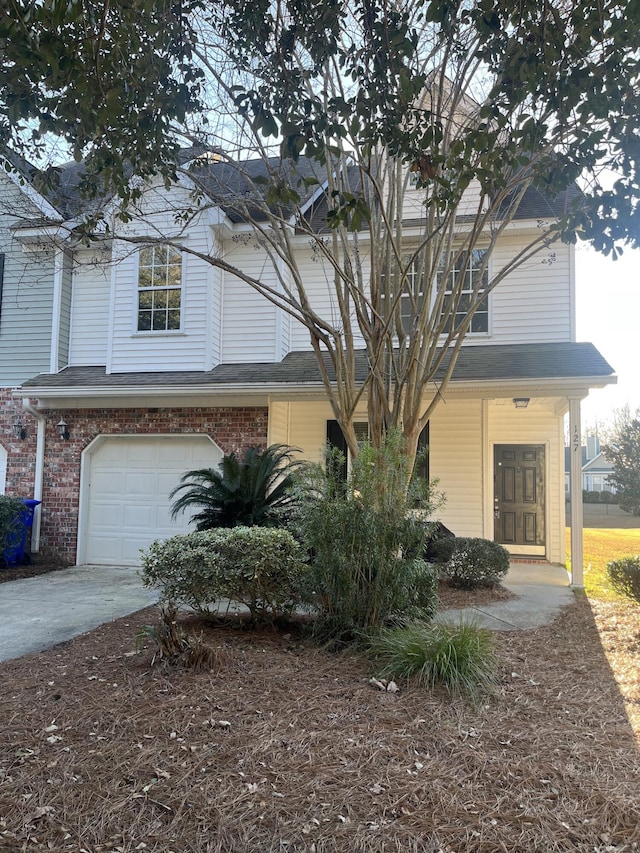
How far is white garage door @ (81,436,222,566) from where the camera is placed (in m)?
9.95

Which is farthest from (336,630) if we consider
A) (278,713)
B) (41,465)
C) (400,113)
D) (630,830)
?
(41,465)

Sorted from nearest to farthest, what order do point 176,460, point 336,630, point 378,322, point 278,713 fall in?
point 278,713 < point 336,630 < point 378,322 < point 176,460

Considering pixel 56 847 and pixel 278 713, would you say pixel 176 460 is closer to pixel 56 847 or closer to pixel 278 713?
pixel 278 713

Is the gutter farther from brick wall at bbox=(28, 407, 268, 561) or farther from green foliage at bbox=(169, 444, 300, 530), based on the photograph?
green foliage at bbox=(169, 444, 300, 530)

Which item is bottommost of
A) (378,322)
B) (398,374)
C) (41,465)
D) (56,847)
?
(56,847)

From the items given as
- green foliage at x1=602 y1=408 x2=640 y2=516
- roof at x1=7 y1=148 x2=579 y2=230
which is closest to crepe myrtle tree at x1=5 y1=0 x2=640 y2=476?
roof at x1=7 y1=148 x2=579 y2=230

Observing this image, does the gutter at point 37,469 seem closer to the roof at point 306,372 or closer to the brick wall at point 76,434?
the brick wall at point 76,434

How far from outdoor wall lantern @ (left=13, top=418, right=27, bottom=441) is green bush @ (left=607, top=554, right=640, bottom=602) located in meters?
9.33

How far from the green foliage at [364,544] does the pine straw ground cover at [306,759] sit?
518 millimetres

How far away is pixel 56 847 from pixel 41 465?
28.7ft

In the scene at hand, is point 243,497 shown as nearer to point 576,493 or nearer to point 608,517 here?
point 576,493

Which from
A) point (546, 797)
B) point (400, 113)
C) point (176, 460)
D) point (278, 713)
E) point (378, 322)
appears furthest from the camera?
point (176, 460)

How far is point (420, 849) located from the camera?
95.7 inches

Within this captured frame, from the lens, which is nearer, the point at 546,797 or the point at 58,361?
the point at 546,797
